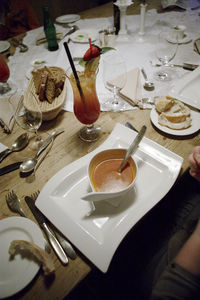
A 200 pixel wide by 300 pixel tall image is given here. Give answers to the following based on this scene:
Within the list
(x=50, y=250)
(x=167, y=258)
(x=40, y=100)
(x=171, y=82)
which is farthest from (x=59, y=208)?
(x=171, y=82)

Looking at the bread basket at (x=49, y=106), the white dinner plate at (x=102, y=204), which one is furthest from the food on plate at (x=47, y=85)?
the white dinner plate at (x=102, y=204)

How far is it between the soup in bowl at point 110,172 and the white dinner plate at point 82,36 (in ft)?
4.29

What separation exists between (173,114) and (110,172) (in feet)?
1.44

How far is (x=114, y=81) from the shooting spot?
110cm

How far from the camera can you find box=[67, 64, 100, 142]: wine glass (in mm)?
781

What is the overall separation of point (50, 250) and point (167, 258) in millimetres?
452

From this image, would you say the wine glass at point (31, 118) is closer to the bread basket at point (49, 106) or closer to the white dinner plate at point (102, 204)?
the bread basket at point (49, 106)

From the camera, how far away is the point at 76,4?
377cm

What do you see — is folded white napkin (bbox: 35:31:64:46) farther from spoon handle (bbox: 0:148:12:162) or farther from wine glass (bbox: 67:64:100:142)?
spoon handle (bbox: 0:148:12:162)

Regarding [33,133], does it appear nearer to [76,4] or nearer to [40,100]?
[40,100]

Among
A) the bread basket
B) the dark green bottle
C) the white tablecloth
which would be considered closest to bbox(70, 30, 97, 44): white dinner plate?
the white tablecloth

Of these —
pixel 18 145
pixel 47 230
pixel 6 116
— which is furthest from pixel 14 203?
pixel 6 116

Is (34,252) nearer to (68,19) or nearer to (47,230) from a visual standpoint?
(47,230)

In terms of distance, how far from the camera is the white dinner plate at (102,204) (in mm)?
539
